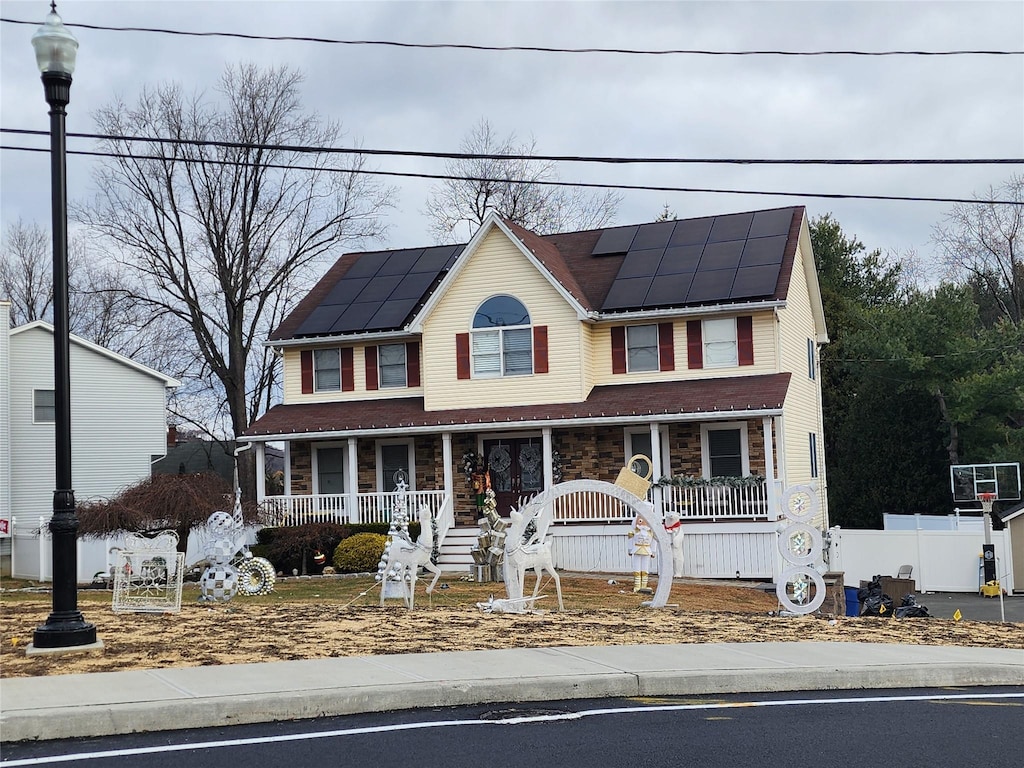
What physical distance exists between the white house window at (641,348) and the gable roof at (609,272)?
73cm

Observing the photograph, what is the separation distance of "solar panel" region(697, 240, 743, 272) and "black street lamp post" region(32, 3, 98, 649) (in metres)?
19.6

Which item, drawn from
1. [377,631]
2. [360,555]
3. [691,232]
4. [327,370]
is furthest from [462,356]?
[377,631]

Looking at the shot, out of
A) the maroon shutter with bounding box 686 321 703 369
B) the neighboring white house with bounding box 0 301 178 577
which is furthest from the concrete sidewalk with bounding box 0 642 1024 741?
the neighboring white house with bounding box 0 301 178 577

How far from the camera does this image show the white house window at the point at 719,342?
27.5 meters

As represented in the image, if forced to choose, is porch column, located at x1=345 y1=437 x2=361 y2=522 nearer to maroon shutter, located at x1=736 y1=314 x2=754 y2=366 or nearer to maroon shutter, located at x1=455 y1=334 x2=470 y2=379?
maroon shutter, located at x1=455 y1=334 x2=470 y2=379

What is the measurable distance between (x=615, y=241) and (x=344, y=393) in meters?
8.45

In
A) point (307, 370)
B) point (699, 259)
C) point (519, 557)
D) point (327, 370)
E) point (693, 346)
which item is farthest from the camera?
point (307, 370)

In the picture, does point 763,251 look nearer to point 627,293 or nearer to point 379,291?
point 627,293

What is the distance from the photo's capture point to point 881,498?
1711 inches

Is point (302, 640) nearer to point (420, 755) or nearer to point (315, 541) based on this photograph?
point (420, 755)

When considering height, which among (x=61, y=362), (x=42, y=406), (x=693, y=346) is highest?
(x=693, y=346)

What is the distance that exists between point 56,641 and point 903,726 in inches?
296

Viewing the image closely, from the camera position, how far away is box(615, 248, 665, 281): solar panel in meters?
29.3

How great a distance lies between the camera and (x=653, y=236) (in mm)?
31172
